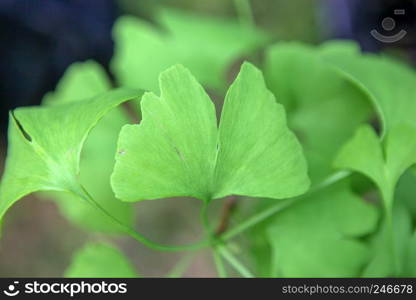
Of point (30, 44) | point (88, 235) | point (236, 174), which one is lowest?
point (88, 235)

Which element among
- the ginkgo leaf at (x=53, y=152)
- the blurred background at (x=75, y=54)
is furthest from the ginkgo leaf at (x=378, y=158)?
the blurred background at (x=75, y=54)

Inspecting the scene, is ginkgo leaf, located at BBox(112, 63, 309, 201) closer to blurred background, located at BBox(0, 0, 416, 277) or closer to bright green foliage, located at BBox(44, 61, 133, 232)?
bright green foliage, located at BBox(44, 61, 133, 232)

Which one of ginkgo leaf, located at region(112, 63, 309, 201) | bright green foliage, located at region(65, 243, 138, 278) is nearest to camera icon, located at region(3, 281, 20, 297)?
bright green foliage, located at region(65, 243, 138, 278)

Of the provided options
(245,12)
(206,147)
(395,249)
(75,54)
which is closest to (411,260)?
(395,249)

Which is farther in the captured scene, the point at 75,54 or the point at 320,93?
the point at 75,54

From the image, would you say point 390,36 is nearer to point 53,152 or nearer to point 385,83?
point 385,83

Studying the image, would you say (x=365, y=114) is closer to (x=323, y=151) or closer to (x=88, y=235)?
(x=323, y=151)

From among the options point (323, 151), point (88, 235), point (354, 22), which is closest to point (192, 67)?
point (323, 151)
